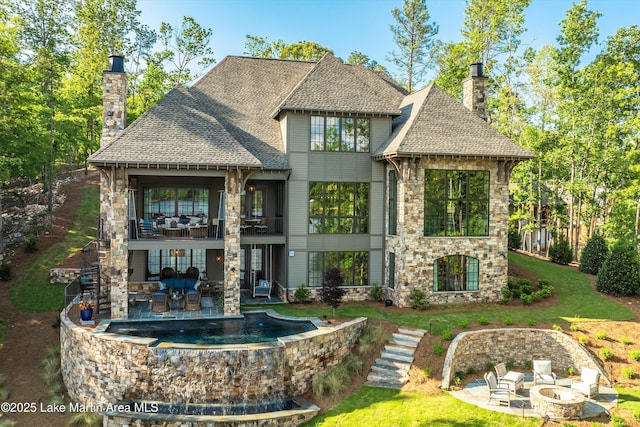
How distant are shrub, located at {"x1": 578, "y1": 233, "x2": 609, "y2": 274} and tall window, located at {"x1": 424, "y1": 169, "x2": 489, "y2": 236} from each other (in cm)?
813

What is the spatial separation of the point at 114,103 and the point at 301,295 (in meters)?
11.0

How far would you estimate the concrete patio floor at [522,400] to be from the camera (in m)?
11.7

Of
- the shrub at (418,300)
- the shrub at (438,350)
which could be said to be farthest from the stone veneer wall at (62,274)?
the shrub at (438,350)

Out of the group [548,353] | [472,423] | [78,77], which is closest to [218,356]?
[472,423]

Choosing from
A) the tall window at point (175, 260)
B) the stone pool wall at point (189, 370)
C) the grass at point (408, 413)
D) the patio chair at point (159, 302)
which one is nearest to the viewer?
the grass at point (408, 413)

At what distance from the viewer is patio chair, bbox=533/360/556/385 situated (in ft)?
44.0

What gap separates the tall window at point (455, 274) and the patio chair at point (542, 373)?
5298mm

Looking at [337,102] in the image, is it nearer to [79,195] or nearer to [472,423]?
[472,423]

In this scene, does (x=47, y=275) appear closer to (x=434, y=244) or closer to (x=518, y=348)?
(x=434, y=244)

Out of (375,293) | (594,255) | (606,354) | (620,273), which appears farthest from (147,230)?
(594,255)

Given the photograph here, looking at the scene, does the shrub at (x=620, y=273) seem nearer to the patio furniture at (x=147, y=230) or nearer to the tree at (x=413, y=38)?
the patio furniture at (x=147, y=230)

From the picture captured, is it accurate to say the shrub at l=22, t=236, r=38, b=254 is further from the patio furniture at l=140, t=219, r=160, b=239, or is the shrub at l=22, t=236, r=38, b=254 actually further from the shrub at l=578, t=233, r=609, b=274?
the shrub at l=578, t=233, r=609, b=274

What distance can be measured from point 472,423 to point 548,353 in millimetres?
5749

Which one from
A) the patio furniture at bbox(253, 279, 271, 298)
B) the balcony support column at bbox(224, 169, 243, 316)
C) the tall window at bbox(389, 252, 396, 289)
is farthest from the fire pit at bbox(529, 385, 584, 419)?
the patio furniture at bbox(253, 279, 271, 298)
